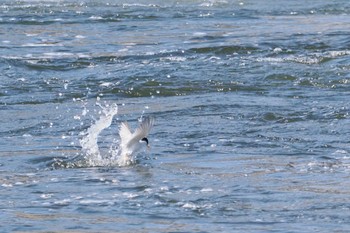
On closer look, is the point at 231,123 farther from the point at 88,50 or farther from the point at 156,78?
the point at 88,50

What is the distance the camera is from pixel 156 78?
1409 centimetres

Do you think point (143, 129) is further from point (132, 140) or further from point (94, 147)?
point (94, 147)

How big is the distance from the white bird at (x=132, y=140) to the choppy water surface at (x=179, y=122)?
116mm

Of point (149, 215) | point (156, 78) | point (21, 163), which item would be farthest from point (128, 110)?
point (149, 215)

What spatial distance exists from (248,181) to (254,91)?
491 cm

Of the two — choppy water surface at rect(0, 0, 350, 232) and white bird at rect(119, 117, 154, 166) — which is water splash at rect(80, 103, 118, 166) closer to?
choppy water surface at rect(0, 0, 350, 232)

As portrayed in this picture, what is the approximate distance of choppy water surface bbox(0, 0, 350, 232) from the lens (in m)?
7.29

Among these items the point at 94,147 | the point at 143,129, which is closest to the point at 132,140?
the point at 143,129

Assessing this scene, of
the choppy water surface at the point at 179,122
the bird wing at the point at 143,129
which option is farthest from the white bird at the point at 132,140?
the choppy water surface at the point at 179,122

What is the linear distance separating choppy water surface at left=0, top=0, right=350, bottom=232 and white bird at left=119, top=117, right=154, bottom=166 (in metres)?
0.12

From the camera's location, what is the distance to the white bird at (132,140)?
344 inches

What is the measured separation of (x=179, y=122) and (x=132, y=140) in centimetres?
224

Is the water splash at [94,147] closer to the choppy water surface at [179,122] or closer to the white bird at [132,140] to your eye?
the choppy water surface at [179,122]

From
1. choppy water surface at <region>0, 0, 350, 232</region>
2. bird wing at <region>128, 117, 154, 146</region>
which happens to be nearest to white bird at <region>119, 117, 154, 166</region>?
bird wing at <region>128, 117, 154, 146</region>
